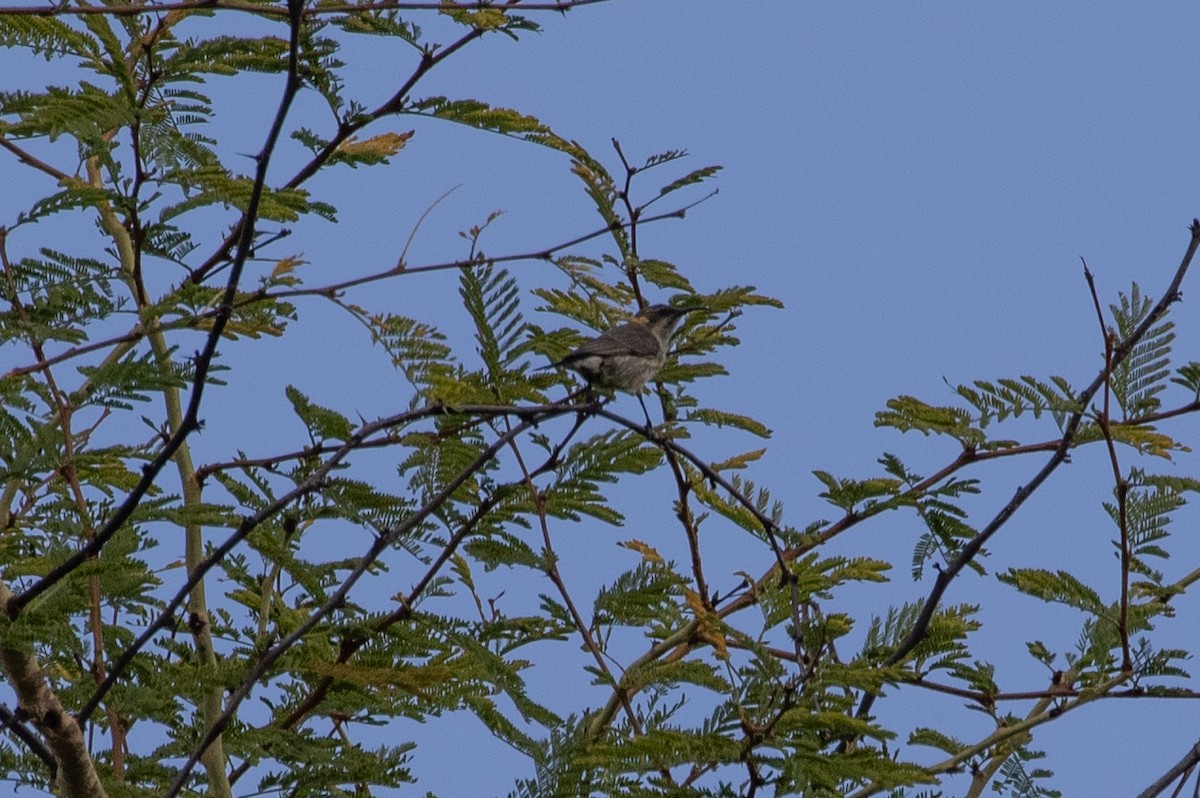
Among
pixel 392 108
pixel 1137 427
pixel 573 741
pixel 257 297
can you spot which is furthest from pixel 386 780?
pixel 1137 427

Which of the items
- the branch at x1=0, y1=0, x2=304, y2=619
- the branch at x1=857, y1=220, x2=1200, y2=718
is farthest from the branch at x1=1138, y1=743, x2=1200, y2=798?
the branch at x1=0, y1=0, x2=304, y2=619

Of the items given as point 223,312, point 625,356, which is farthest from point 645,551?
point 223,312

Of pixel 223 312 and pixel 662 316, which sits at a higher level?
pixel 662 316

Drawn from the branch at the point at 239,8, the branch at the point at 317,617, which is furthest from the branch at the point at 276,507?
the branch at the point at 239,8

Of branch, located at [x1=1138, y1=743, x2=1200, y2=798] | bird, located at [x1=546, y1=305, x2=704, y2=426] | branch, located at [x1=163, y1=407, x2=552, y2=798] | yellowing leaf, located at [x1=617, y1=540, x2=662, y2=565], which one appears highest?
bird, located at [x1=546, y1=305, x2=704, y2=426]

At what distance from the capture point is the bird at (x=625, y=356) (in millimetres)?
5145

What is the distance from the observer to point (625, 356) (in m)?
5.22

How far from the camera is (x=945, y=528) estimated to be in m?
4.60

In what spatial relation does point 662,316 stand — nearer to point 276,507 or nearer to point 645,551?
point 645,551

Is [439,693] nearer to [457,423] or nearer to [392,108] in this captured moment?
[457,423]

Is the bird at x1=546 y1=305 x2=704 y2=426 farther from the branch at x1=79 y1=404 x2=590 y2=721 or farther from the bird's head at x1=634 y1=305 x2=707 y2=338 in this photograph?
the branch at x1=79 y1=404 x2=590 y2=721

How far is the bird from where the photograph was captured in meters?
5.14

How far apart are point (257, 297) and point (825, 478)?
193cm

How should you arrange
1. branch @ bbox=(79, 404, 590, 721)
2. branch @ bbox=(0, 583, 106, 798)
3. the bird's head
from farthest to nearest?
the bird's head
branch @ bbox=(0, 583, 106, 798)
branch @ bbox=(79, 404, 590, 721)
